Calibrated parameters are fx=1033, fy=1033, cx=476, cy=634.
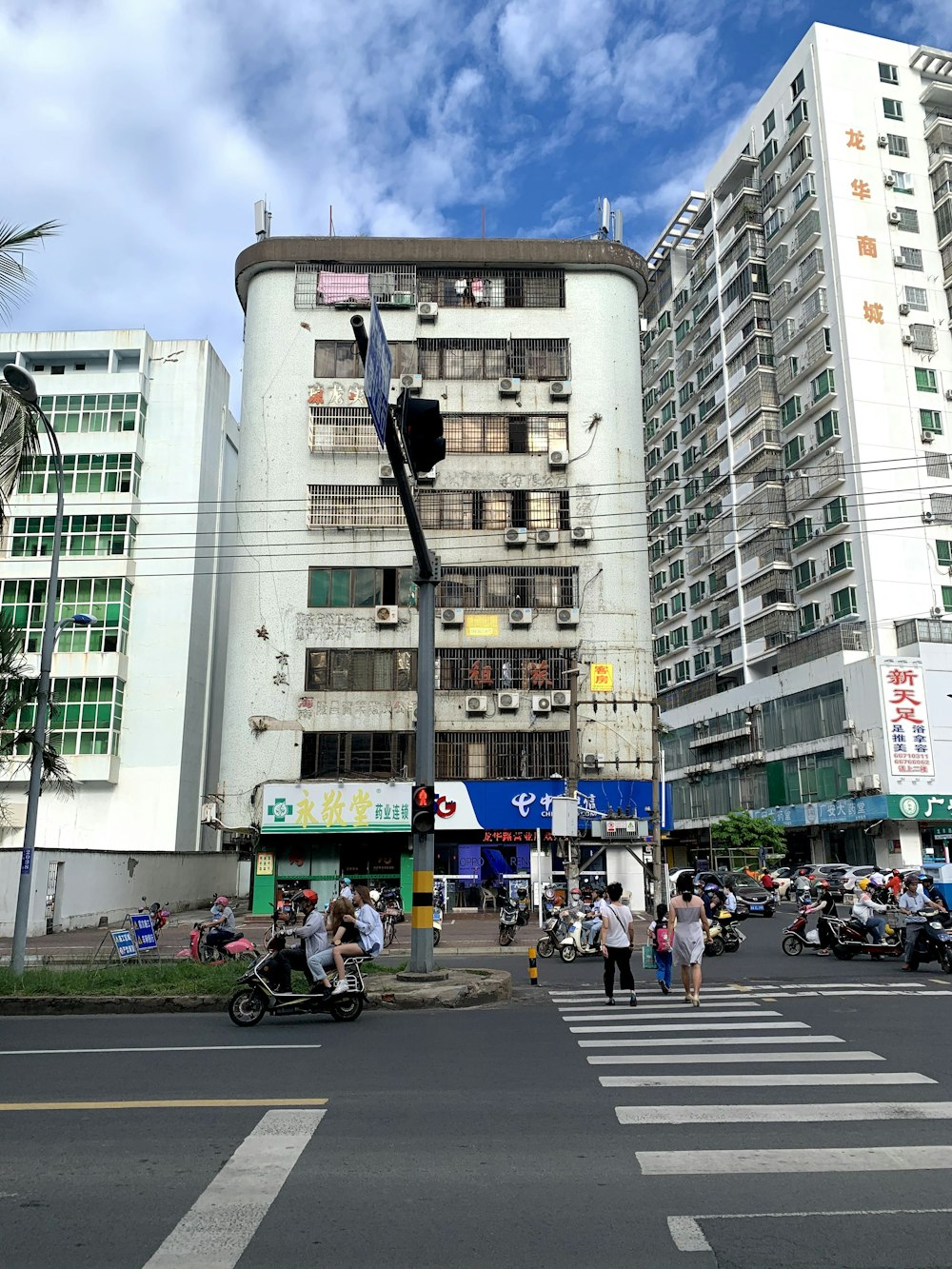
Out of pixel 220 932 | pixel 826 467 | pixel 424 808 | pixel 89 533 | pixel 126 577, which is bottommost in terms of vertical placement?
pixel 220 932

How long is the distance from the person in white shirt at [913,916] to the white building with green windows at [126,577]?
112ft

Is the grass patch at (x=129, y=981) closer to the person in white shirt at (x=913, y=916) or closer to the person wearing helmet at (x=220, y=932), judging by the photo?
the person wearing helmet at (x=220, y=932)

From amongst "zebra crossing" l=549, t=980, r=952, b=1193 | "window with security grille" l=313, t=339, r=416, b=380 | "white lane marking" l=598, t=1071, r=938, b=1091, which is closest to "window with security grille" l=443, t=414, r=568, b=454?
"window with security grille" l=313, t=339, r=416, b=380

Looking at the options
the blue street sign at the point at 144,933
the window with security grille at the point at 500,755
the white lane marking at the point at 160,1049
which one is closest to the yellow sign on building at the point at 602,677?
the window with security grille at the point at 500,755

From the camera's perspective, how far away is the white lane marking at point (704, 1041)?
10203mm

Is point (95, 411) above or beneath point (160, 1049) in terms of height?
above

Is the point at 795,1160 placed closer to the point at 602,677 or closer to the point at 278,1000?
the point at 278,1000

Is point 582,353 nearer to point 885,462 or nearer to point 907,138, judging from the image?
point 885,462

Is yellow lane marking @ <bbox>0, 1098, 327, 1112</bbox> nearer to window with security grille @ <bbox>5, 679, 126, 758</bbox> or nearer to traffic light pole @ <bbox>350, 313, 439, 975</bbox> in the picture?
traffic light pole @ <bbox>350, 313, 439, 975</bbox>

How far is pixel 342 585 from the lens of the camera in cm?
3938

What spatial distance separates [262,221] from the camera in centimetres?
4469

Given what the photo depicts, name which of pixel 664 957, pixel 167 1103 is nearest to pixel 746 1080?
pixel 167 1103

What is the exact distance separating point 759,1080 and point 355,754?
30.2 m

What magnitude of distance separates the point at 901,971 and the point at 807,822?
40221 mm
